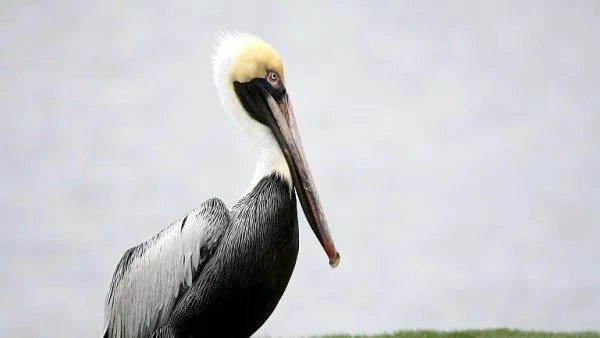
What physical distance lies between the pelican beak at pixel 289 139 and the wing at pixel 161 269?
0.32 m

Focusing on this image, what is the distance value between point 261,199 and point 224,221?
17 cm

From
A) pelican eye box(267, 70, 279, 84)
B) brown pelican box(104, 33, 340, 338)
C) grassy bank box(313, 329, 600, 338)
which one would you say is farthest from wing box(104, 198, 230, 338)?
grassy bank box(313, 329, 600, 338)

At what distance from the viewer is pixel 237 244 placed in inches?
158

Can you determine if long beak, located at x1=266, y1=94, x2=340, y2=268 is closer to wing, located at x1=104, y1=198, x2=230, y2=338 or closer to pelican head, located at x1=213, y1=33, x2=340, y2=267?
pelican head, located at x1=213, y1=33, x2=340, y2=267

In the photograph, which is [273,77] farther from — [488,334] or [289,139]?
[488,334]

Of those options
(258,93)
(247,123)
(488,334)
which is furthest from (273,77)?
(488,334)

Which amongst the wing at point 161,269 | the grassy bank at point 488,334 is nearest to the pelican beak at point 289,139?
the wing at point 161,269

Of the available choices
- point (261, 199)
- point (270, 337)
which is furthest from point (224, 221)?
point (270, 337)

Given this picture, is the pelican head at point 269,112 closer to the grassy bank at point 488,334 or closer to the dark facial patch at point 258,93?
the dark facial patch at point 258,93

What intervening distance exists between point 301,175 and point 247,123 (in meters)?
0.32

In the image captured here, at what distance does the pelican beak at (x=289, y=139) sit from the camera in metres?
4.16

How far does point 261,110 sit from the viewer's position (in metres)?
4.21

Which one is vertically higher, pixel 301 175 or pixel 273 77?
pixel 273 77

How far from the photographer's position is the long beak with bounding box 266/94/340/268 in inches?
163
